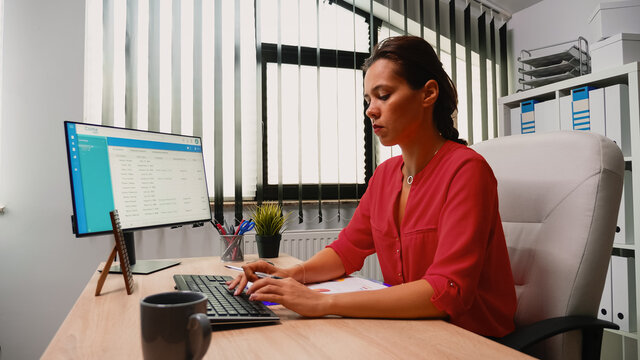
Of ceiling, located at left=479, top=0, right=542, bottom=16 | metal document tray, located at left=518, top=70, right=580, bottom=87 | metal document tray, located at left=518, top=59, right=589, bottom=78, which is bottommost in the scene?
metal document tray, located at left=518, top=70, right=580, bottom=87

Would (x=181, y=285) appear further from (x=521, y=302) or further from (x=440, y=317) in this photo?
(x=521, y=302)

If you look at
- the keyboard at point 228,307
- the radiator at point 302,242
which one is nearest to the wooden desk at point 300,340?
the keyboard at point 228,307

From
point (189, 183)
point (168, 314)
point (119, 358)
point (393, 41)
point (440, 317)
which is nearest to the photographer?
point (168, 314)

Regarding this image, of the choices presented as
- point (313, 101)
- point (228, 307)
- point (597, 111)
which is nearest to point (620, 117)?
point (597, 111)

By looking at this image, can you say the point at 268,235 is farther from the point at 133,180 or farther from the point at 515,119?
the point at 515,119

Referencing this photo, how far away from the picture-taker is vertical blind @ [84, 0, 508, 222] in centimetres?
202

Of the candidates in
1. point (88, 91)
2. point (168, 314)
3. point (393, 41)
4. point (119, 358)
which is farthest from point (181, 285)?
point (88, 91)

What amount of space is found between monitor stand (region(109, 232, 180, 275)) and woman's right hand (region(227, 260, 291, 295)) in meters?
0.41

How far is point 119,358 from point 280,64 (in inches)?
76.8

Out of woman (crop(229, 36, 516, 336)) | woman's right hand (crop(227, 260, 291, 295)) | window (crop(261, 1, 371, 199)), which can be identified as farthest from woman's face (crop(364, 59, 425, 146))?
window (crop(261, 1, 371, 199))

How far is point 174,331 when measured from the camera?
40 cm

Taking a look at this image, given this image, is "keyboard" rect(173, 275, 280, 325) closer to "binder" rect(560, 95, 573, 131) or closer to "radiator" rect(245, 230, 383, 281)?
"radiator" rect(245, 230, 383, 281)

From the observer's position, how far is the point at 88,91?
1974 mm

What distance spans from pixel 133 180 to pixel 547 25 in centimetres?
277
